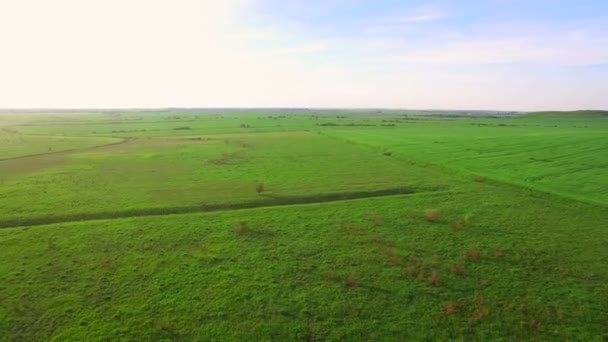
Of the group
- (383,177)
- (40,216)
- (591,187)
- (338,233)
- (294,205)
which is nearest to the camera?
(338,233)

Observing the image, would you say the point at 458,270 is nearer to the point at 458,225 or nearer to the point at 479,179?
the point at 458,225

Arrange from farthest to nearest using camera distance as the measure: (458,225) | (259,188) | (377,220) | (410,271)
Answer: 1. (259,188)
2. (377,220)
3. (458,225)
4. (410,271)

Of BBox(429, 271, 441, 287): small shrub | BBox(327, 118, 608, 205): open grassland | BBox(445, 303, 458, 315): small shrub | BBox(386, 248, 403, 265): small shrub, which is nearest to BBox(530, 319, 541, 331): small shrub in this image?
BBox(445, 303, 458, 315): small shrub

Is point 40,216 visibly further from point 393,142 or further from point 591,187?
point 393,142

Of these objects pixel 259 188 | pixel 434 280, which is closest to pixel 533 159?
pixel 259 188

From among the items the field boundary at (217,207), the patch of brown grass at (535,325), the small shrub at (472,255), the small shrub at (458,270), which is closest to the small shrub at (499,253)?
the small shrub at (472,255)

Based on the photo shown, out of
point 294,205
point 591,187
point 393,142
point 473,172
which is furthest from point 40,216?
point 393,142

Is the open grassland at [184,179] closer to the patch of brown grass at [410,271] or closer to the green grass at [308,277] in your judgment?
the green grass at [308,277]
